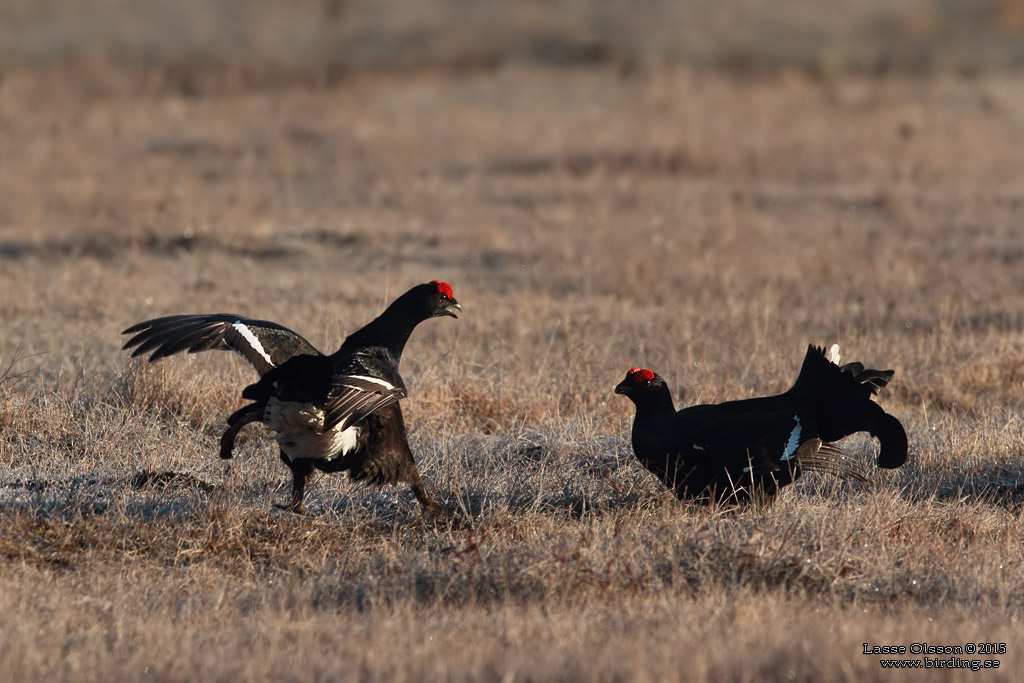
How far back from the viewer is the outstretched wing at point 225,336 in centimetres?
522

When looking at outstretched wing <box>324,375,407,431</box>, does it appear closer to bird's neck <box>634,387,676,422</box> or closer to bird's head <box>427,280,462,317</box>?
bird's head <box>427,280,462,317</box>

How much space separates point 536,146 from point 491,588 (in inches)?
676

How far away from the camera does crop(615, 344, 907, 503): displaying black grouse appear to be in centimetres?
567

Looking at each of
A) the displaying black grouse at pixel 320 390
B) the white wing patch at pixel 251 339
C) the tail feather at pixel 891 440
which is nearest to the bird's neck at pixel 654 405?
the tail feather at pixel 891 440

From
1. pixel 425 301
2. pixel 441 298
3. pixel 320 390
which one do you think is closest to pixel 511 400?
pixel 441 298

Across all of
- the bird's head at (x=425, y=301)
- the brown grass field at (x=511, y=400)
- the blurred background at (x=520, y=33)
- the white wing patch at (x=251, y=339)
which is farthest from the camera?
the blurred background at (x=520, y=33)

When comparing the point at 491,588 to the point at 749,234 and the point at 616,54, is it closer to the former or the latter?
the point at 749,234

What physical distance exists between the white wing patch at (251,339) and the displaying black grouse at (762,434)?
5.22 ft

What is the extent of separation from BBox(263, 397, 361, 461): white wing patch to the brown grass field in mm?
294

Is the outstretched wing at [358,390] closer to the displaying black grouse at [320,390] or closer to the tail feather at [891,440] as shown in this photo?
the displaying black grouse at [320,390]

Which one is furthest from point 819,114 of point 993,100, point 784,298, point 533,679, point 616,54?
point 533,679

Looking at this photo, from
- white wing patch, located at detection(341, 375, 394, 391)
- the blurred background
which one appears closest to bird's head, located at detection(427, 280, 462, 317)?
white wing patch, located at detection(341, 375, 394, 391)

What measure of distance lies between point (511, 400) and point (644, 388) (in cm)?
175

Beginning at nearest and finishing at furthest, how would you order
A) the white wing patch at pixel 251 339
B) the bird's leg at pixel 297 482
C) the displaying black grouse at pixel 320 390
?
the displaying black grouse at pixel 320 390 < the white wing patch at pixel 251 339 < the bird's leg at pixel 297 482
